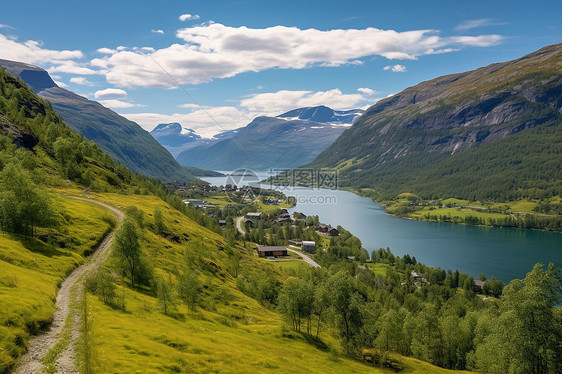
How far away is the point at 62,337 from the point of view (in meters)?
27.2

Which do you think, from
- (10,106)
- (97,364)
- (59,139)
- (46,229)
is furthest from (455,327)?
(10,106)

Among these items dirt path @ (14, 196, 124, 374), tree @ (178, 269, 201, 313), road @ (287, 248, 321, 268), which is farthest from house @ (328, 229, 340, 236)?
dirt path @ (14, 196, 124, 374)

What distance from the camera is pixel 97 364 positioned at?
24.1 m

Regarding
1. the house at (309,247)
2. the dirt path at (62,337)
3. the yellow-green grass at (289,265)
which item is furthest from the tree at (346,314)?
the house at (309,247)

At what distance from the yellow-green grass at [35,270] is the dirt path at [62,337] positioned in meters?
0.77

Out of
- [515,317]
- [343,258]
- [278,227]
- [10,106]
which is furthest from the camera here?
[278,227]

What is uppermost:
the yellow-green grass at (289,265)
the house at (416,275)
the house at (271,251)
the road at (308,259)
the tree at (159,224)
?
the tree at (159,224)

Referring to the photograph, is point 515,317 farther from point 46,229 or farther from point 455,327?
point 46,229

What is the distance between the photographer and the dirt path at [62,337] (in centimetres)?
2302

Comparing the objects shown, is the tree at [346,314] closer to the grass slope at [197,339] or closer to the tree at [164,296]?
the grass slope at [197,339]

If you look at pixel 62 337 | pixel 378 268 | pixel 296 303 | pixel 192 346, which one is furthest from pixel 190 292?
pixel 378 268

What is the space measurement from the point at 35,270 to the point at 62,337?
17274 millimetres

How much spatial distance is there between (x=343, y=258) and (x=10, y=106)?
15006 centimetres

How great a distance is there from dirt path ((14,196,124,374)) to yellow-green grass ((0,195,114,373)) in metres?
0.77
